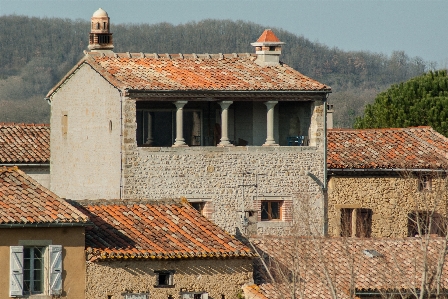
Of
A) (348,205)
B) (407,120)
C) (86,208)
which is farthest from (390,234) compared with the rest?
(407,120)

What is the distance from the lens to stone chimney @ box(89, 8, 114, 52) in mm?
45688

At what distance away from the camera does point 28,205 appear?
31969mm

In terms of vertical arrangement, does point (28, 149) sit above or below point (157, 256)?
above

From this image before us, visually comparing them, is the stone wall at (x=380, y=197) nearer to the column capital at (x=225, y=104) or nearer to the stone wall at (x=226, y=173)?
the stone wall at (x=226, y=173)

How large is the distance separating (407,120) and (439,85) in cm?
376

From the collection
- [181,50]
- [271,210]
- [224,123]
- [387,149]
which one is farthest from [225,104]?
[181,50]

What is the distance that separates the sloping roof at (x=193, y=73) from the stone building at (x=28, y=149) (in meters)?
4.96

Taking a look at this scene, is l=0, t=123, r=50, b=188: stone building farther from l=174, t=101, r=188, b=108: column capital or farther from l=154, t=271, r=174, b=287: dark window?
l=154, t=271, r=174, b=287: dark window

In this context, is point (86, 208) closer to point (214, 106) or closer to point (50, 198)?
point (50, 198)

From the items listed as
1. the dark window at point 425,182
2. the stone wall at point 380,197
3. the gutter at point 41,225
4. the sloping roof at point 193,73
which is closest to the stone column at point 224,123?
Result: the sloping roof at point 193,73

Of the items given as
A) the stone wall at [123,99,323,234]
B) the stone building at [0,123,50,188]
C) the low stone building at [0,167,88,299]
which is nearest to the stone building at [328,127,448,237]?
the stone wall at [123,99,323,234]

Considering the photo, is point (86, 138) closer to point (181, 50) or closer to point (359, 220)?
point (359, 220)

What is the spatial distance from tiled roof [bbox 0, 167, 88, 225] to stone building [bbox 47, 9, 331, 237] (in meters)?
7.79

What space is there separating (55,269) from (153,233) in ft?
9.68
